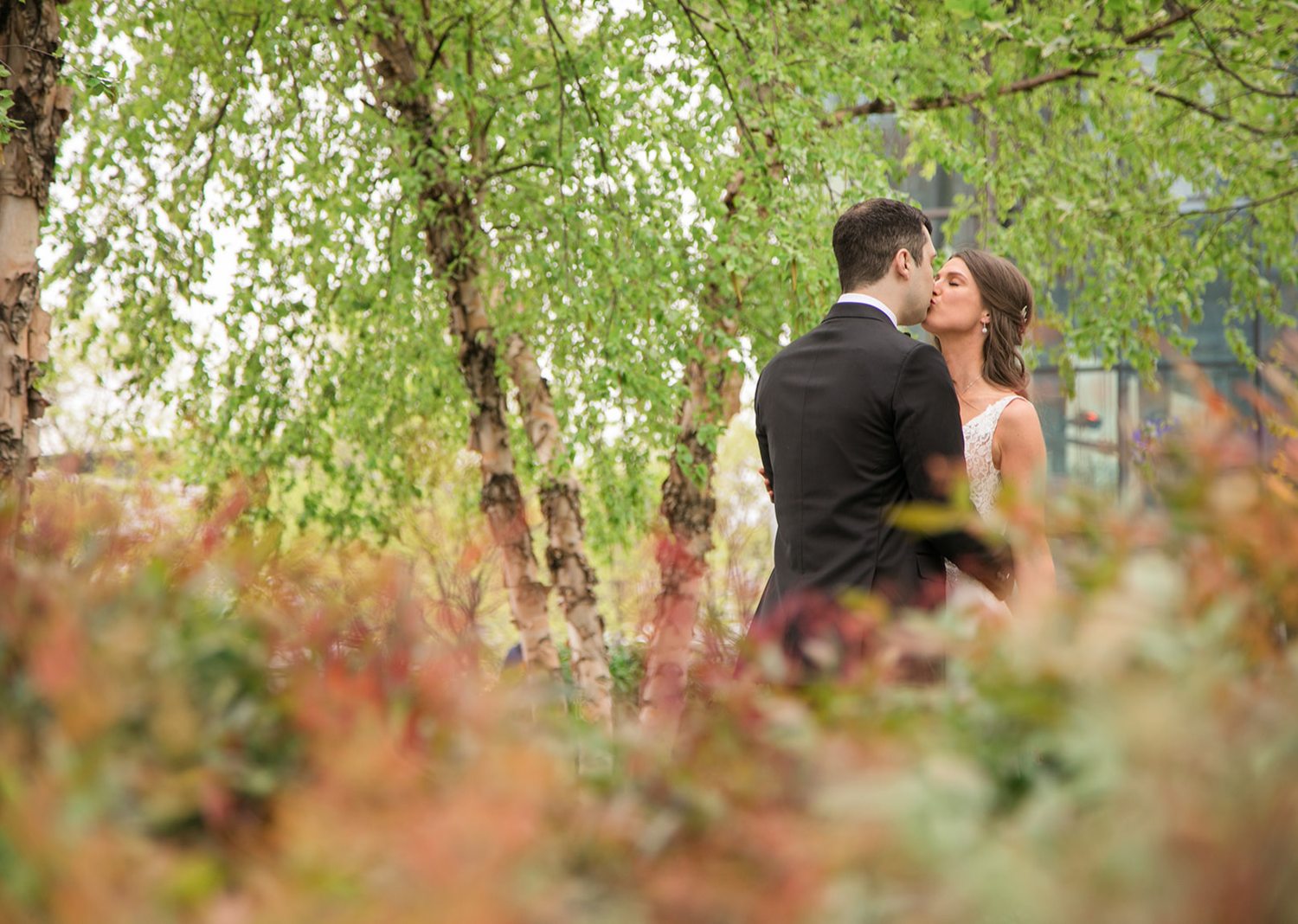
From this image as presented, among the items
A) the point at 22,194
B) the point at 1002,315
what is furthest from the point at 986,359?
the point at 22,194

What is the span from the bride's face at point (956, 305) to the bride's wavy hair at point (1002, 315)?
2 cm

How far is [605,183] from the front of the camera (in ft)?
18.0

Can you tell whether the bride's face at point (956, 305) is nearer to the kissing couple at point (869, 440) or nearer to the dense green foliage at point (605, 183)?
the kissing couple at point (869, 440)

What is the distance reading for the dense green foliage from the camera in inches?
199

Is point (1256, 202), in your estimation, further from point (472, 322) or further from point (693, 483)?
point (472, 322)

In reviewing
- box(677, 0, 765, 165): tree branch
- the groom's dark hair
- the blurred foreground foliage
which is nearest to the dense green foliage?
box(677, 0, 765, 165): tree branch

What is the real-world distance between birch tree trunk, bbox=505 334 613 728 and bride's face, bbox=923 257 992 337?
11.9ft

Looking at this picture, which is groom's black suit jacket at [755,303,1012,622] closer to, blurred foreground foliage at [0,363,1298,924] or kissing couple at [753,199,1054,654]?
kissing couple at [753,199,1054,654]

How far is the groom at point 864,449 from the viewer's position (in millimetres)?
2471

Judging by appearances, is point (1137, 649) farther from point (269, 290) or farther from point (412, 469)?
point (412, 469)

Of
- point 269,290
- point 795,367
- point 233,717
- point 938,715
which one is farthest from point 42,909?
point 269,290

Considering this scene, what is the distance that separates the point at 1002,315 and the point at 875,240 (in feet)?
2.71

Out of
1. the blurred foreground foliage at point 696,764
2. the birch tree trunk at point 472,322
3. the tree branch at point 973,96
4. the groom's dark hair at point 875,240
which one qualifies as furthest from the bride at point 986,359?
the birch tree trunk at point 472,322

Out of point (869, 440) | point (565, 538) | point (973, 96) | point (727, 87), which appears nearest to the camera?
point (869, 440)
